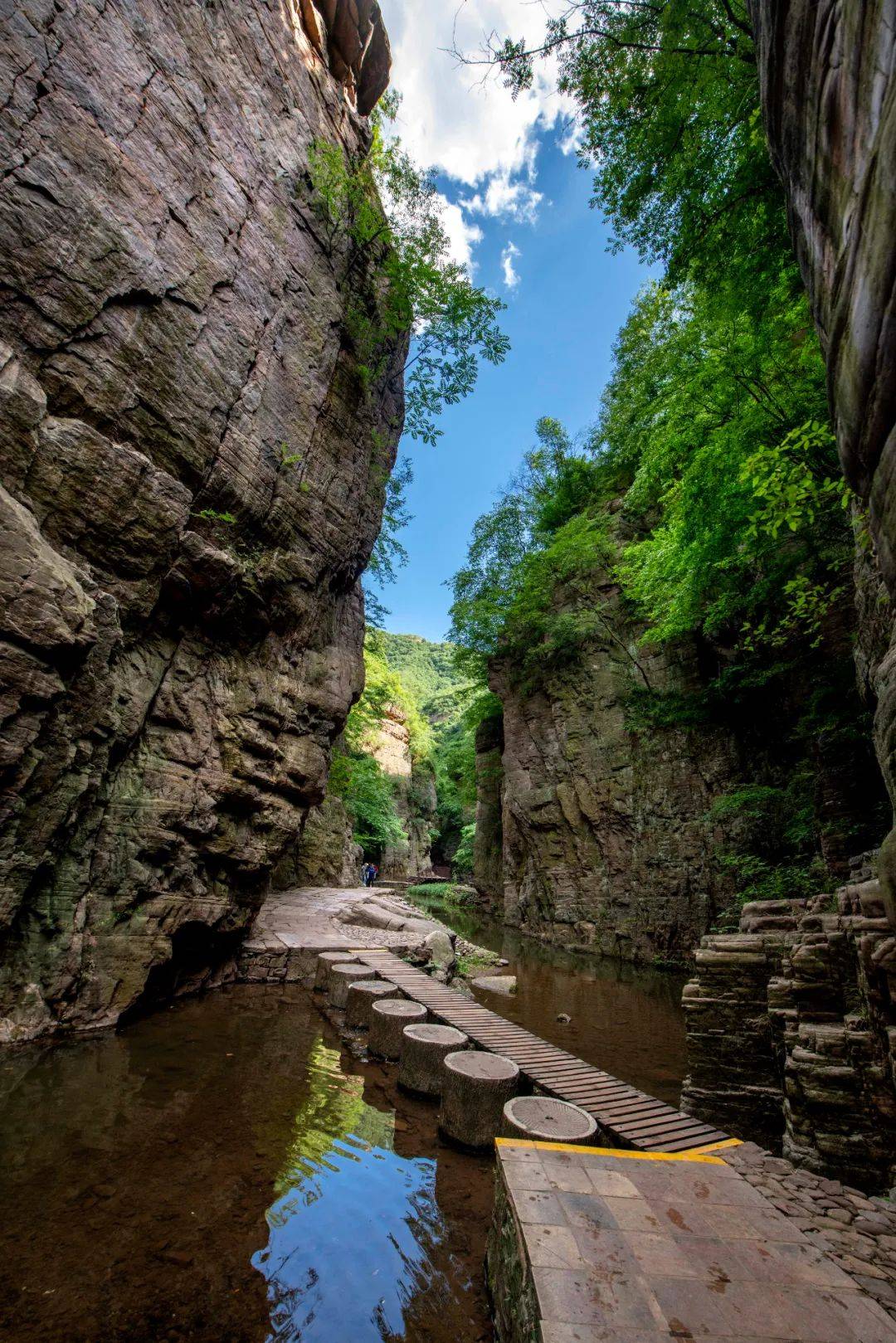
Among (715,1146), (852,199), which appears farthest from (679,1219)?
(852,199)

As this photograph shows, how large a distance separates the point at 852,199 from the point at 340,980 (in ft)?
32.0

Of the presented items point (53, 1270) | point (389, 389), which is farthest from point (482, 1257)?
point (389, 389)

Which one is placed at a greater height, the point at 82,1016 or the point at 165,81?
the point at 165,81

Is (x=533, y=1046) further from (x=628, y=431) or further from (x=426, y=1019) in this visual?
(x=628, y=431)

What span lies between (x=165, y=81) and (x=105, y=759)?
10603 millimetres

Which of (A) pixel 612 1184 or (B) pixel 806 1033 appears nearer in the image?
(A) pixel 612 1184

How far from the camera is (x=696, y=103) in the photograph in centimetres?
806

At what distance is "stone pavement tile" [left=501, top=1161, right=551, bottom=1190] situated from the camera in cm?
282

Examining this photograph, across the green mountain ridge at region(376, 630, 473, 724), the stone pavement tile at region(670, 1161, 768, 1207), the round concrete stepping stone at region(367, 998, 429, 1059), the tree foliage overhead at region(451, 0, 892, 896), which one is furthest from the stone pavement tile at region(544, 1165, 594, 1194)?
the green mountain ridge at region(376, 630, 473, 724)

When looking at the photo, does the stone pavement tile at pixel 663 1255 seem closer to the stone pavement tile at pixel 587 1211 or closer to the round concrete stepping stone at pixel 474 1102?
the stone pavement tile at pixel 587 1211

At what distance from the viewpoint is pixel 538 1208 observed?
8.67 feet

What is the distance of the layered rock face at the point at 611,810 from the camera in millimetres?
14391

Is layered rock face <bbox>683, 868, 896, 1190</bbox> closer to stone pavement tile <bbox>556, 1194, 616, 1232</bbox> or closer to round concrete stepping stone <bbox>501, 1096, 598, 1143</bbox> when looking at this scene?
round concrete stepping stone <bbox>501, 1096, 598, 1143</bbox>

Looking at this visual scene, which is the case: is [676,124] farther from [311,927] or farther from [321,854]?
[321,854]
